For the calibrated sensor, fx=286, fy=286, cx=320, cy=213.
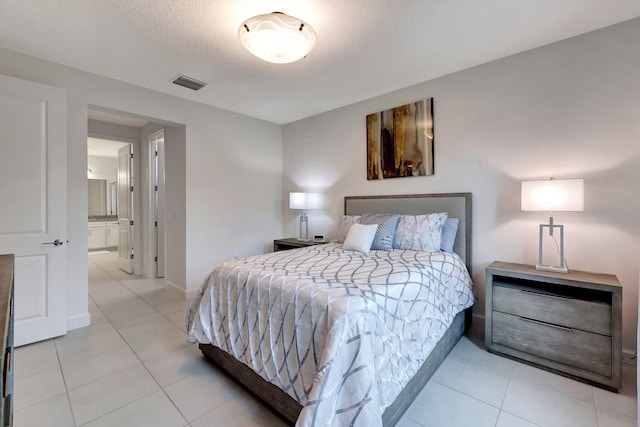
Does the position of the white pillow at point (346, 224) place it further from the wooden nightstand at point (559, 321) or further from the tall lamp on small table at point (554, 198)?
the tall lamp on small table at point (554, 198)

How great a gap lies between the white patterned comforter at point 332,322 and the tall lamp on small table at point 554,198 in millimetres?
748

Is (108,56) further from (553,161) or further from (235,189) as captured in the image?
(553,161)

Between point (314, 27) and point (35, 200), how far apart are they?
9.09 ft

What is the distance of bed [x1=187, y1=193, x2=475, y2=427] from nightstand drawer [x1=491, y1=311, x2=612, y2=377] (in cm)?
34

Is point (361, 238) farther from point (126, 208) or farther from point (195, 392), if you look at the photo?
point (126, 208)

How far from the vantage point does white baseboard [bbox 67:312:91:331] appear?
2.77 m

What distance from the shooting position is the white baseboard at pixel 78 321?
2771 mm

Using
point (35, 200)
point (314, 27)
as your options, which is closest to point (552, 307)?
point (314, 27)

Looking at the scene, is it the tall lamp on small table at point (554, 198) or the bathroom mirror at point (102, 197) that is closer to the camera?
the tall lamp on small table at point (554, 198)

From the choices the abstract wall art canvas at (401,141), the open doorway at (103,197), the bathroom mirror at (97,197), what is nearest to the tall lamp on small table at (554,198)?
the abstract wall art canvas at (401,141)

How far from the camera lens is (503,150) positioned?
2666 mm

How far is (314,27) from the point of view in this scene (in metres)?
2.16

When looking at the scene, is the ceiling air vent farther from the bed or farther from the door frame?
the bed

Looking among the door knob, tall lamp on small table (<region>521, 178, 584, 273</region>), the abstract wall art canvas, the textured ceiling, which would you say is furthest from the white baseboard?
tall lamp on small table (<region>521, 178, 584, 273</region>)
